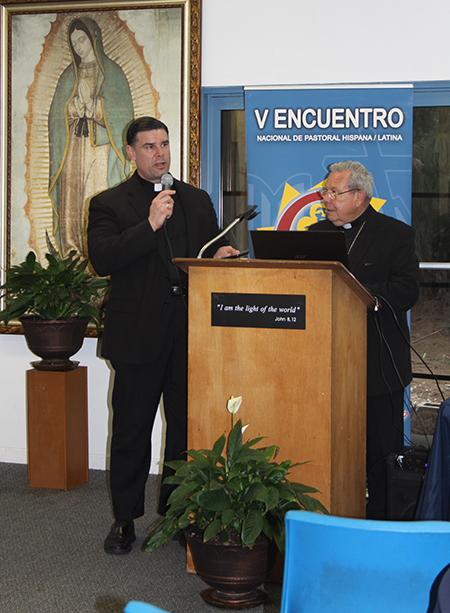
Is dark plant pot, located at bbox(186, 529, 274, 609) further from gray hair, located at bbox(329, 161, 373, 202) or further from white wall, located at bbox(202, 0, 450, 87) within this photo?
white wall, located at bbox(202, 0, 450, 87)

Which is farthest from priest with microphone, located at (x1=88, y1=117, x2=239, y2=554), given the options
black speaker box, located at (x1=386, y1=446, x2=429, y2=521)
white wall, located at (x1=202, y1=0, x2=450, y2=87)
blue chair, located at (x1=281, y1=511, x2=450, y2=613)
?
blue chair, located at (x1=281, y1=511, x2=450, y2=613)

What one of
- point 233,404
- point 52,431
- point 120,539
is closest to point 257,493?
point 233,404

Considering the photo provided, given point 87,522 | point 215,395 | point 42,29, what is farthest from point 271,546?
point 42,29

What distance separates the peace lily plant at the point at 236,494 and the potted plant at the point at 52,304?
1923 mm

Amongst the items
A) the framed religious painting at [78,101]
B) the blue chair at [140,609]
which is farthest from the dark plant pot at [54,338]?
the blue chair at [140,609]

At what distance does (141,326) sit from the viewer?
2.62m

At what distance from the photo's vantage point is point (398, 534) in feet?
2.76

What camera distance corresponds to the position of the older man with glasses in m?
2.90

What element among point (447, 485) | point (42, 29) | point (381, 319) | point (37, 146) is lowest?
point (447, 485)

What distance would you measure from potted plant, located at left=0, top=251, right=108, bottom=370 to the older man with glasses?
1.61m

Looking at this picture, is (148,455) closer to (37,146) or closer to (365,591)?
(365,591)

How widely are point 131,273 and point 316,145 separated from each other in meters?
1.77

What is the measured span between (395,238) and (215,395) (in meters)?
1.33

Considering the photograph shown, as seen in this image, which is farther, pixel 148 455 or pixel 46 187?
pixel 46 187
